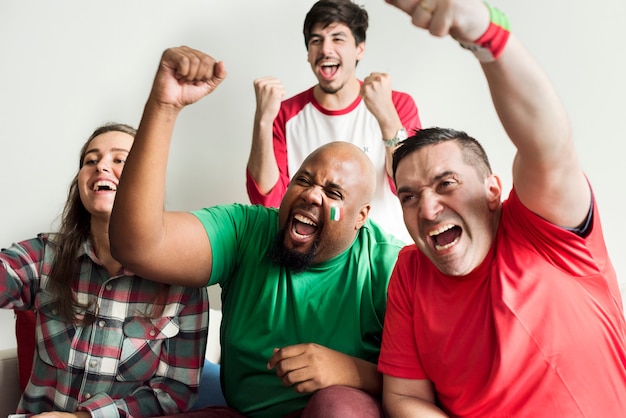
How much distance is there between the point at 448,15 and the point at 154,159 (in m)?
0.63

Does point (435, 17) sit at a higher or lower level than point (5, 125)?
higher

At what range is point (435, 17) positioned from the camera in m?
0.87

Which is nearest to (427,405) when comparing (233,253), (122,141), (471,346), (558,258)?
(471,346)

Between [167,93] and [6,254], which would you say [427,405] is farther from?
[6,254]

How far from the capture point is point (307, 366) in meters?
1.31

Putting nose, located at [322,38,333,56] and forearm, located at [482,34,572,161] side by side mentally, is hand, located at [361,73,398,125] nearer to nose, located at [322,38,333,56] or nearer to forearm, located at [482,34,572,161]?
nose, located at [322,38,333,56]

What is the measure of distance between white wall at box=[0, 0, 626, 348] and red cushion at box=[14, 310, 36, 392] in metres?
0.65

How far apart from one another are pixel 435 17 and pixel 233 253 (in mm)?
801

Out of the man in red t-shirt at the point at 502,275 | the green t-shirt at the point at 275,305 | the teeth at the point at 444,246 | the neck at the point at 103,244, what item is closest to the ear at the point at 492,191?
the man in red t-shirt at the point at 502,275

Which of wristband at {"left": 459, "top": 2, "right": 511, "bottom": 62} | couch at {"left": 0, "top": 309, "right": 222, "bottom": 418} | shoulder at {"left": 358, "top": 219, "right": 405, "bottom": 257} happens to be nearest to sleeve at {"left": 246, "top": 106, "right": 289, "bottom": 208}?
shoulder at {"left": 358, "top": 219, "right": 405, "bottom": 257}

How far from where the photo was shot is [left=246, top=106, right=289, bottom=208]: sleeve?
7.11 ft

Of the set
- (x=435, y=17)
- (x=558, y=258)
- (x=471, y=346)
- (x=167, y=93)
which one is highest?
(x=435, y=17)

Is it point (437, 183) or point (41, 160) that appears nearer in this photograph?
point (437, 183)

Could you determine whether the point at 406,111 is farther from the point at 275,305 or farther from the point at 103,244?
the point at 103,244
